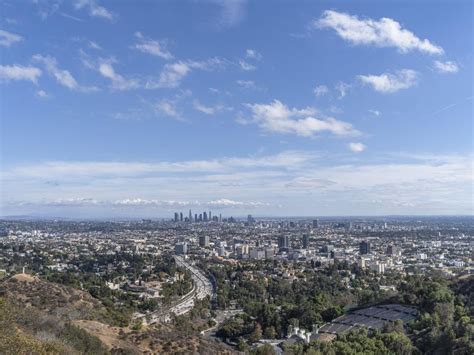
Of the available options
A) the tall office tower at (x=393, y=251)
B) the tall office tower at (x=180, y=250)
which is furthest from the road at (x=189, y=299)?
the tall office tower at (x=393, y=251)

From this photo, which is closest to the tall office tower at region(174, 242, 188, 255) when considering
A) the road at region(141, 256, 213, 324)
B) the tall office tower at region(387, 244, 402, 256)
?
the road at region(141, 256, 213, 324)

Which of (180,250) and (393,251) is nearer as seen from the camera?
(393,251)

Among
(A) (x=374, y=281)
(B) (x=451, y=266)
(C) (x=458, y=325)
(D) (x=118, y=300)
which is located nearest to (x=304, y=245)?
(B) (x=451, y=266)

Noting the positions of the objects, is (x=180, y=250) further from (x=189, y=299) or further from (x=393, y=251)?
(x=189, y=299)

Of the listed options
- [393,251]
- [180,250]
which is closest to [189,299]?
[180,250]

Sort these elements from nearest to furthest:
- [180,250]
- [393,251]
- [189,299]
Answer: [189,299]
[393,251]
[180,250]

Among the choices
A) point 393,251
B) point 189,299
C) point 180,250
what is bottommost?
point 189,299

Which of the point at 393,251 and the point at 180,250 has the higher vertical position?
the point at 180,250

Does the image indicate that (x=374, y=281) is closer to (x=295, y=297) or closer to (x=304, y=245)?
(x=295, y=297)

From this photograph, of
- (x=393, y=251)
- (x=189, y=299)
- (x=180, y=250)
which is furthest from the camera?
(x=180, y=250)
